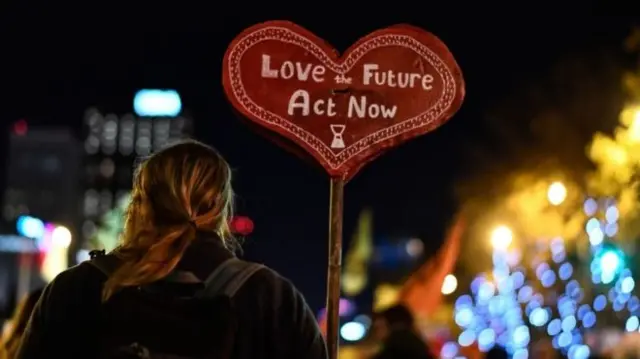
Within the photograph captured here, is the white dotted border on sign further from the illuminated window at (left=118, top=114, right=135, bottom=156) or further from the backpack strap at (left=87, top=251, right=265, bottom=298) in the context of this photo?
the illuminated window at (left=118, top=114, right=135, bottom=156)

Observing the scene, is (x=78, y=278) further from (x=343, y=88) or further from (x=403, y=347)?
(x=403, y=347)

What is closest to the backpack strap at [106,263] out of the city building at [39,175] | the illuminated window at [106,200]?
the city building at [39,175]

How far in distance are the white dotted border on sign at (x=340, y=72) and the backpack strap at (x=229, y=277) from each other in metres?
1.89

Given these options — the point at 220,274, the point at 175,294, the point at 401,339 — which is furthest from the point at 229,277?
the point at 401,339

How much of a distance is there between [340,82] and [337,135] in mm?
268

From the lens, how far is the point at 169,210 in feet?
10.6

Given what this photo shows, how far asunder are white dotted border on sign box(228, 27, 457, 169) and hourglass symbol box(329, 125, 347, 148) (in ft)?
0.10

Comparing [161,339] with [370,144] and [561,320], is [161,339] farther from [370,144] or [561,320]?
[561,320]

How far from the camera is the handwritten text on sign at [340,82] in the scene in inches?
198

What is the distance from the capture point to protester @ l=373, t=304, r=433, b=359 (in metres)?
6.51

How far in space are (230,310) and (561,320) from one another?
1479 inches

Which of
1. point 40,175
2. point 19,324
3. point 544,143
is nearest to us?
point 19,324

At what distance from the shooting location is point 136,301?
10.2ft

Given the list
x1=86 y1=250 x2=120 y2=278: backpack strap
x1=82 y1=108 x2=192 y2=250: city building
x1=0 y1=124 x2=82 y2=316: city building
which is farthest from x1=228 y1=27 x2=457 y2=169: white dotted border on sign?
x1=82 y1=108 x2=192 y2=250: city building
